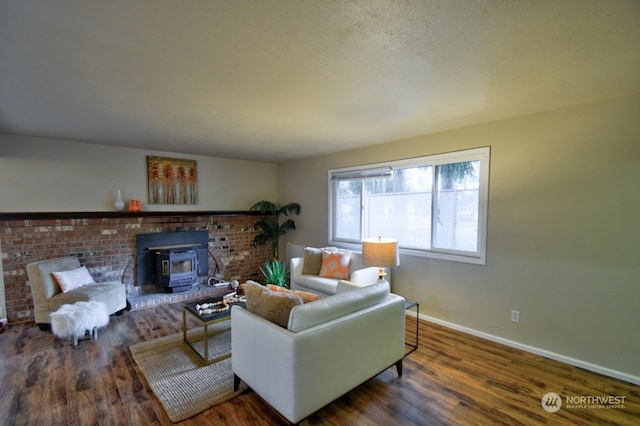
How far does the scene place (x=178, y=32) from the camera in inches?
60.6

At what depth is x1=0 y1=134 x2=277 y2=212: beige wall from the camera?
12.6 feet

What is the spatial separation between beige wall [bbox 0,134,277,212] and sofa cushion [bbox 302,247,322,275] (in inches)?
87.0

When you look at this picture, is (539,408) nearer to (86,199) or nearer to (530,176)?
(530,176)

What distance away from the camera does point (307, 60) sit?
1.85 metres

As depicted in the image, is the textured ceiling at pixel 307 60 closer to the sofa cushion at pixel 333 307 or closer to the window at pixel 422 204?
the window at pixel 422 204

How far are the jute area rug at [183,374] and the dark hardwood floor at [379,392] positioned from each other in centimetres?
8

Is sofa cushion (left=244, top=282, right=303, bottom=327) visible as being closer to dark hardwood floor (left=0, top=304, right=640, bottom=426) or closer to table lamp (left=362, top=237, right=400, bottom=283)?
dark hardwood floor (left=0, top=304, right=640, bottom=426)

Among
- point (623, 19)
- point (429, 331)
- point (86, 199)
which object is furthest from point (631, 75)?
point (86, 199)

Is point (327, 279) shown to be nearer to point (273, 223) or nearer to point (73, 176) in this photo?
point (273, 223)

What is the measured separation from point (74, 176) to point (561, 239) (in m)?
6.07

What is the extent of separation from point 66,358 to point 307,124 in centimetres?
342

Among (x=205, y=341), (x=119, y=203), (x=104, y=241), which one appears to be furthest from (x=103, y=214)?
(x=205, y=341)

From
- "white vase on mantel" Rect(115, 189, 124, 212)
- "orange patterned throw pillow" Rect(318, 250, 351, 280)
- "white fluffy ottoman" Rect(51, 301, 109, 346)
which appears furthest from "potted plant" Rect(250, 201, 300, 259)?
"white fluffy ottoman" Rect(51, 301, 109, 346)

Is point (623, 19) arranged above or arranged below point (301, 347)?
above
